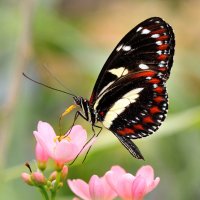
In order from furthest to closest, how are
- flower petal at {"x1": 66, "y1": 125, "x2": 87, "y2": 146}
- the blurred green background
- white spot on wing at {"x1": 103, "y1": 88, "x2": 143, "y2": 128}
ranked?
the blurred green background → white spot on wing at {"x1": 103, "y1": 88, "x2": 143, "y2": 128} → flower petal at {"x1": 66, "y1": 125, "x2": 87, "y2": 146}

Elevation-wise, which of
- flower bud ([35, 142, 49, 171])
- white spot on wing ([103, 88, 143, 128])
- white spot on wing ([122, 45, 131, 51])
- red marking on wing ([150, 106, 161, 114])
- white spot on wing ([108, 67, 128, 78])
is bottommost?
flower bud ([35, 142, 49, 171])

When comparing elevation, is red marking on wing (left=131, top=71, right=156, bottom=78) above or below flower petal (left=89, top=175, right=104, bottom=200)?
above

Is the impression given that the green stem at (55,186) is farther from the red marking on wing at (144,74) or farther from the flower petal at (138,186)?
the red marking on wing at (144,74)

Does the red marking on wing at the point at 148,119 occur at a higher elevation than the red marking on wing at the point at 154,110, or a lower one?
lower

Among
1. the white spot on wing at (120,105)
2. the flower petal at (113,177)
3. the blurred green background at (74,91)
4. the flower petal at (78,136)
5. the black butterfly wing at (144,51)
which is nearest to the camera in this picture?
the flower petal at (113,177)

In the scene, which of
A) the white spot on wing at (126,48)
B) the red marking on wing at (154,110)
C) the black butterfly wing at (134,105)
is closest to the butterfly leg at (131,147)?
the black butterfly wing at (134,105)

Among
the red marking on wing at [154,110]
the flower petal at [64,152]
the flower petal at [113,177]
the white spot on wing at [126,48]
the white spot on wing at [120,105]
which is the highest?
the white spot on wing at [126,48]

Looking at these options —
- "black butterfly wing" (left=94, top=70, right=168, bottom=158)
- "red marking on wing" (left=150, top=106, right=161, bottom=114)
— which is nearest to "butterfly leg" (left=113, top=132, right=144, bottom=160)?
"black butterfly wing" (left=94, top=70, right=168, bottom=158)

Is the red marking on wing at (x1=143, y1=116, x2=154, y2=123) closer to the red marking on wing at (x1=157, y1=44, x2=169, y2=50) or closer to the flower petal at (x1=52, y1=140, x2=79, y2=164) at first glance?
the red marking on wing at (x1=157, y1=44, x2=169, y2=50)

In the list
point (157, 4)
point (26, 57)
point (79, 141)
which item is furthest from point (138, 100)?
point (157, 4)
